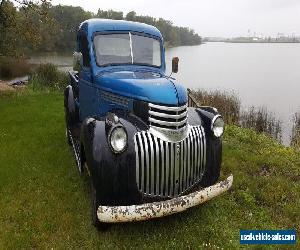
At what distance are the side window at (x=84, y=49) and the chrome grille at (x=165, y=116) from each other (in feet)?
6.51

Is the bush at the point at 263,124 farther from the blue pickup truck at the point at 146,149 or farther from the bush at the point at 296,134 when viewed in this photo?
the blue pickup truck at the point at 146,149

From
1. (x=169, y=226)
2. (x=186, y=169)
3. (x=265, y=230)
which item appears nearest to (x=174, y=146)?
(x=186, y=169)

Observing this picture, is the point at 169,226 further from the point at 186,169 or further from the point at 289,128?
the point at 289,128

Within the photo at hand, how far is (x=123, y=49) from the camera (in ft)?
19.6

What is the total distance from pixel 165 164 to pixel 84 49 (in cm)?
287

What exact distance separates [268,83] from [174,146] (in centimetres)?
2559

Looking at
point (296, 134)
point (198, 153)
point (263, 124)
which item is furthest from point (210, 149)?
point (263, 124)

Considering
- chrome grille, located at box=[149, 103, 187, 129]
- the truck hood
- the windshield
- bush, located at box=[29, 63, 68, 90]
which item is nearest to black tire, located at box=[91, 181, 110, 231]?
chrome grille, located at box=[149, 103, 187, 129]

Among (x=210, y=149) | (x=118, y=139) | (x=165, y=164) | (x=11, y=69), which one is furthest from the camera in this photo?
(x=11, y=69)

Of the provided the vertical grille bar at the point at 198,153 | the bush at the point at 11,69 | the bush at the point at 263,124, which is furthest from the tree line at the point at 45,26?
the bush at the point at 263,124

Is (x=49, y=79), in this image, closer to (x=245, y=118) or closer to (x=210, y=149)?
(x=245, y=118)

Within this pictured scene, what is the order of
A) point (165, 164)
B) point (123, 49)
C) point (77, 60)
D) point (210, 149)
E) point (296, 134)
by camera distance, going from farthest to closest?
Result: point (296, 134) < point (77, 60) < point (123, 49) < point (210, 149) < point (165, 164)

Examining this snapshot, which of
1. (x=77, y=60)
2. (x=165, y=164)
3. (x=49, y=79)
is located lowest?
(x=49, y=79)

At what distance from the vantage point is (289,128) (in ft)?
51.8
